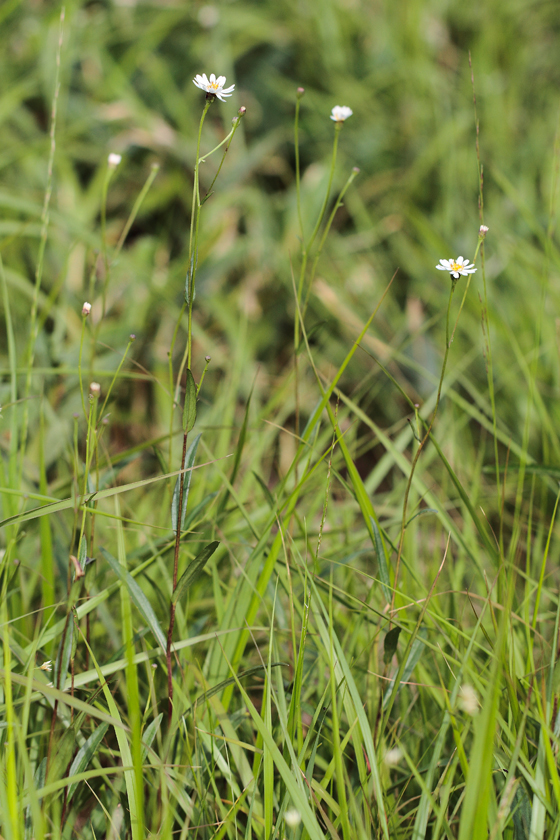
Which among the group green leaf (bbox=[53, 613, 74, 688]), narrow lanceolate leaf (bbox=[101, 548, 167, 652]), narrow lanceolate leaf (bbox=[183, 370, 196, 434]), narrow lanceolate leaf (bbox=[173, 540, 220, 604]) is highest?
narrow lanceolate leaf (bbox=[183, 370, 196, 434])

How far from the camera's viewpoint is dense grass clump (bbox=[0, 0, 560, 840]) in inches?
24.2

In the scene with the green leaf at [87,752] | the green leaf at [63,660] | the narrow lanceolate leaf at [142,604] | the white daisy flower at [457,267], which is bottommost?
the green leaf at [87,752]

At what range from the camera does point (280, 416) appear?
127 centimetres

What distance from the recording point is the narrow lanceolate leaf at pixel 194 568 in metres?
0.59

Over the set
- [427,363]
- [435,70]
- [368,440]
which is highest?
[435,70]

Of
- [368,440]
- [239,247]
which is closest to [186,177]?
[239,247]

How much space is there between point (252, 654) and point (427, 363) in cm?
87

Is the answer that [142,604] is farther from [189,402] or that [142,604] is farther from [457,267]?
[457,267]

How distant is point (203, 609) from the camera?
0.90 metres

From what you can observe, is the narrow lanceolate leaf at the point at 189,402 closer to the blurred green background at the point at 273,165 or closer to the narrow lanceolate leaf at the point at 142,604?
the narrow lanceolate leaf at the point at 142,604

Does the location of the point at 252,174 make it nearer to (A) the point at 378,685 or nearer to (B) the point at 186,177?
(B) the point at 186,177

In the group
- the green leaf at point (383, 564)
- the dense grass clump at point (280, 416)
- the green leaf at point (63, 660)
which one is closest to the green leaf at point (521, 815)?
the dense grass clump at point (280, 416)

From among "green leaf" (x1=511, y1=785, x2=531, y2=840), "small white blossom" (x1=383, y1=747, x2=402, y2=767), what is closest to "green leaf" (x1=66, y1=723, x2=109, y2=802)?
"small white blossom" (x1=383, y1=747, x2=402, y2=767)

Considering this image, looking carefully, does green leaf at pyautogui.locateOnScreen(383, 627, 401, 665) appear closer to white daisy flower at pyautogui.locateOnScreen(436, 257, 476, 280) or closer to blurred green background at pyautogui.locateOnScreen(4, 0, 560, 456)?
white daisy flower at pyautogui.locateOnScreen(436, 257, 476, 280)
